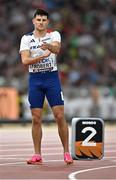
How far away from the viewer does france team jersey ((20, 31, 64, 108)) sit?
38.0ft

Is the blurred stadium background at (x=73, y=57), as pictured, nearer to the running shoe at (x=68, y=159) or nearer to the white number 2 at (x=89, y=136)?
the white number 2 at (x=89, y=136)

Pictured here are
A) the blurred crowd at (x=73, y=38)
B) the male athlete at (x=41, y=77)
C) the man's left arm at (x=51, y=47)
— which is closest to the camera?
the man's left arm at (x=51, y=47)

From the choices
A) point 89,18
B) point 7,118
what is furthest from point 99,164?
point 89,18

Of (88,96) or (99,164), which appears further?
(88,96)

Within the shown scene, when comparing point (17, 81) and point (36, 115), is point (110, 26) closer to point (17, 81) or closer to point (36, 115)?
point (17, 81)

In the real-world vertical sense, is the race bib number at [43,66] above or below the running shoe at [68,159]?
above

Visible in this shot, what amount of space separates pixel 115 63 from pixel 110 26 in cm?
180

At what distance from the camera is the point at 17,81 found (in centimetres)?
2589

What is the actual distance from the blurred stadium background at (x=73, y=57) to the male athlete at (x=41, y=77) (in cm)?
1281

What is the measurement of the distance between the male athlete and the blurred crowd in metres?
14.0

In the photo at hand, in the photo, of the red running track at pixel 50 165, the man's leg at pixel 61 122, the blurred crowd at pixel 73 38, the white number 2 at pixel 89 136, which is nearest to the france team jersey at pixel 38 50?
the man's leg at pixel 61 122

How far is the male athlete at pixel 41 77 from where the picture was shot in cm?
1152

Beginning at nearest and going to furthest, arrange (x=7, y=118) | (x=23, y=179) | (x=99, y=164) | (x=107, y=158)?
(x=23, y=179) → (x=99, y=164) → (x=107, y=158) → (x=7, y=118)

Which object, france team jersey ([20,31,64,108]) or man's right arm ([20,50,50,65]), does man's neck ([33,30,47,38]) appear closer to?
france team jersey ([20,31,64,108])
